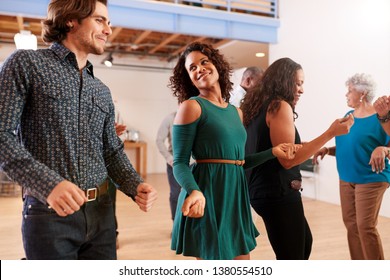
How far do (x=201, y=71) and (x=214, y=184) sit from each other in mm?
435

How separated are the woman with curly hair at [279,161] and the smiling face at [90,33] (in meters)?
0.74

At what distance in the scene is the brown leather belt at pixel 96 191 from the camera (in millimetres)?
1073

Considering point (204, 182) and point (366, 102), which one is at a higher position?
point (366, 102)

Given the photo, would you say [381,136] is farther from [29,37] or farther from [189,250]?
[29,37]

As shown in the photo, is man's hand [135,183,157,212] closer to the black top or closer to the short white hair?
the black top

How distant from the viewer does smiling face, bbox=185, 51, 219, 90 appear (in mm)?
1362

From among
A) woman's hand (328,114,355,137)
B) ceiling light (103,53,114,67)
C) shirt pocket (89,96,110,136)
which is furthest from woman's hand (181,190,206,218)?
ceiling light (103,53,114,67)

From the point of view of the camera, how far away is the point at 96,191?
1104 millimetres

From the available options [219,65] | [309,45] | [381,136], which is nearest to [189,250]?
[219,65]

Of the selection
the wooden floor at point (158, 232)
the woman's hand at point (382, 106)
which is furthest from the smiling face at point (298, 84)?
the wooden floor at point (158, 232)

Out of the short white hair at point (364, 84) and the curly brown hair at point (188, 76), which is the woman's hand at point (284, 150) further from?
the short white hair at point (364, 84)

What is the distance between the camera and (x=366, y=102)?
5.42 ft

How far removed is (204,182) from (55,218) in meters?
0.55

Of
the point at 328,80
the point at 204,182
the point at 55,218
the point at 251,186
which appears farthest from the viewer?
the point at 328,80
